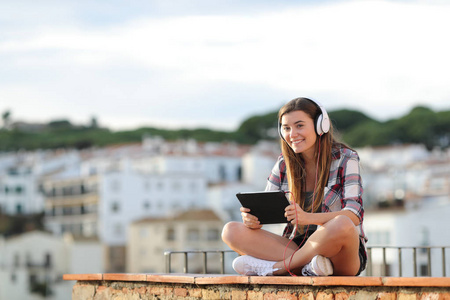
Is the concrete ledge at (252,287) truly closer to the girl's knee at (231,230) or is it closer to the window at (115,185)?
the girl's knee at (231,230)

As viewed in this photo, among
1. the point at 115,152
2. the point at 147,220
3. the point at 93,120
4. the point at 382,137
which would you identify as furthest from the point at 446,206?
the point at 93,120

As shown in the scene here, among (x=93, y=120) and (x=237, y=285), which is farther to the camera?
(x=93, y=120)

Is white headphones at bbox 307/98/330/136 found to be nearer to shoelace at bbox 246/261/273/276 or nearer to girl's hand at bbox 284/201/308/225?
girl's hand at bbox 284/201/308/225

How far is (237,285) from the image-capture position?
6.24 meters

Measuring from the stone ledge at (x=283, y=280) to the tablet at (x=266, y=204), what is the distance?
0.42 meters

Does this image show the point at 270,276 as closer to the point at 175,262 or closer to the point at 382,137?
the point at 175,262

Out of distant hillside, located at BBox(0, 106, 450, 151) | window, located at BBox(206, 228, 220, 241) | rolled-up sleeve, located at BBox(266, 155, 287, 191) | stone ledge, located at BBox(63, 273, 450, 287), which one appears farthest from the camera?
distant hillside, located at BBox(0, 106, 450, 151)

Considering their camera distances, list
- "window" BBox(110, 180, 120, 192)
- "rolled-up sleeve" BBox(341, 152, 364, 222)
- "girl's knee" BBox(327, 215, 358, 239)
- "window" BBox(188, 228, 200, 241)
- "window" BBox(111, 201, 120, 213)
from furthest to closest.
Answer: "window" BBox(110, 180, 120, 192) < "window" BBox(111, 201, 120, 213) < "window" BBox(188, 228, 200, 241) < "rolled-up sleeve" BBox(341, 152, 364, 222) < "girl's knee" BBox(327, 215, 358, 239)

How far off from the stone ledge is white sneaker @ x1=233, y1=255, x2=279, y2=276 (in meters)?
0.19

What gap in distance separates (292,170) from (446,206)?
48152 mm

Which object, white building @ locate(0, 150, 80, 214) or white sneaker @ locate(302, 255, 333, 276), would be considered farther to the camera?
white building @ locate(0, 150, 80, 214)

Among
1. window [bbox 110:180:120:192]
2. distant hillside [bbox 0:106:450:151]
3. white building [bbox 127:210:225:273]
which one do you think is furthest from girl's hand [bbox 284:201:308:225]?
distant hillside [bbox 0:106:450:151]

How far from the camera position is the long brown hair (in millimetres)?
6277

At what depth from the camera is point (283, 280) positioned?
229 inches
